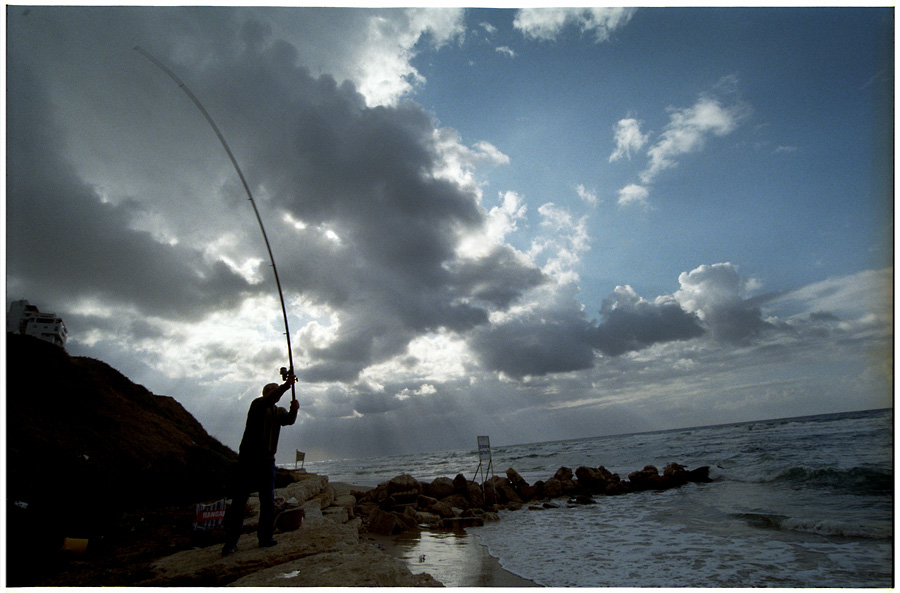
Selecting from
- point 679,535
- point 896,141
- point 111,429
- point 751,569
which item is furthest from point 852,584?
point 111,429

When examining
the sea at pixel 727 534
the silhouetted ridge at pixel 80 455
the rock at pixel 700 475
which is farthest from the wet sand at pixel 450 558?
the rock at pixel 700 475

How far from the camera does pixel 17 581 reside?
4016mm

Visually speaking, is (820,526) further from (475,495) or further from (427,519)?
(475,495)

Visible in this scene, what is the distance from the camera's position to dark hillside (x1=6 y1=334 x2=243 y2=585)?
5.25 meters

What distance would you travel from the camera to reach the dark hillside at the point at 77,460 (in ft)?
17.2

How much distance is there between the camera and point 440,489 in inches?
513

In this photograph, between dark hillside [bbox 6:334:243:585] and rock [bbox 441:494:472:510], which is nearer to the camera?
dark hillside [bbox 6:334:243:585]

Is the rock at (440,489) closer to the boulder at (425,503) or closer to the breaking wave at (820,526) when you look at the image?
the boulder at (425,503)

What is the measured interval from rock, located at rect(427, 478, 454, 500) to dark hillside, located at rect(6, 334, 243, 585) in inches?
215

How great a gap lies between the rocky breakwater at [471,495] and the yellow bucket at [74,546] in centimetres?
500

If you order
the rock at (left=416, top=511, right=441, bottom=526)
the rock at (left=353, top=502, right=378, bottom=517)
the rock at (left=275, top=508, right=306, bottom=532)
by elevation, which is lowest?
the rock at (left=353, top=502, right=378, bottom=517)

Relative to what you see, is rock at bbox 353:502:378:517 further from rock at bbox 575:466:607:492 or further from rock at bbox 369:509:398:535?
rock at bbox 575:466:607:492

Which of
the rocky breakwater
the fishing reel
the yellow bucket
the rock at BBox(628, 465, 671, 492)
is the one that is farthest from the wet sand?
the rock at BBox(628, 465, 671, 492)

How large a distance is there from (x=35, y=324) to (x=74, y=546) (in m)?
5.72
